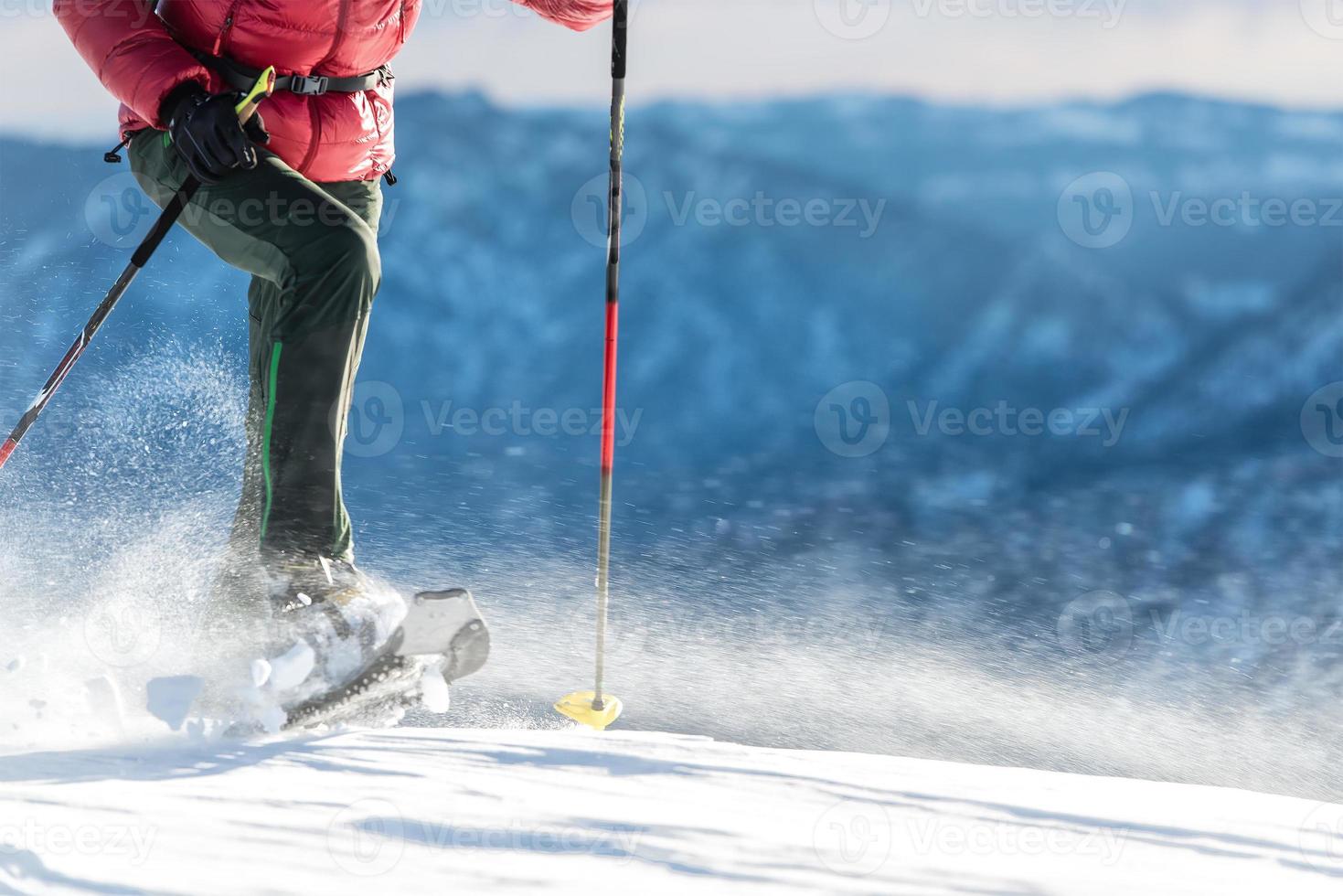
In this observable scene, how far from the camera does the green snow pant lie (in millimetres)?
2168

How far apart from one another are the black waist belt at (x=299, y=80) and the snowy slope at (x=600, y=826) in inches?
51.1

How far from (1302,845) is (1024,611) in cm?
247

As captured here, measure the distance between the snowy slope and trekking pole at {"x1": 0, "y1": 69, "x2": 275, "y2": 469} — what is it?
0.90m

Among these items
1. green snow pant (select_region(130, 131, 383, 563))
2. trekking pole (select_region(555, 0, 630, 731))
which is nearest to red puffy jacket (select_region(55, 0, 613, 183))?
green snow pant (select_region(130, 131, 383, 563))

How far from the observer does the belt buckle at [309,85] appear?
7.48 feet

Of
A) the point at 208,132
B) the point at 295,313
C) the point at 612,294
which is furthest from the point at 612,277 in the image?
the point at 208,132

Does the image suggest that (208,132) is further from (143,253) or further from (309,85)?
(143,253)

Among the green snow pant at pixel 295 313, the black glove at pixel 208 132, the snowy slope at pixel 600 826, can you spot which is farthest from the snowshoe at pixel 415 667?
the black glove at pixel 208 132

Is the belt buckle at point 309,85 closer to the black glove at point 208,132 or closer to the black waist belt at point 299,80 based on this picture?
the black waist belt at point 299,80

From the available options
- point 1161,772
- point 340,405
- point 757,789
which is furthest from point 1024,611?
point 340,405

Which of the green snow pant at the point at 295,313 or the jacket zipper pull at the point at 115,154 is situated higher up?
the jacket zipper pull at the point at 115,154

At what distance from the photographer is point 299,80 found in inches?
89.7

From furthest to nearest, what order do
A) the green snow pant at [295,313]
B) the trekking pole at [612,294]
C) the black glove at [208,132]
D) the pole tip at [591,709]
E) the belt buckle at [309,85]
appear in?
the trekking pole at [612,294] → the pole tip at [591,709] → the belt buckle at [309,85] → the green snow pant at [295,313] → the black glove at [208,132]

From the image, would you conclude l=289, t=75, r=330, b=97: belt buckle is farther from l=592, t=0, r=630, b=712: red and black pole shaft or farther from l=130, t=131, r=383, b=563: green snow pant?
l=592, t=0, r=630, b=712: red and black pole shaft
